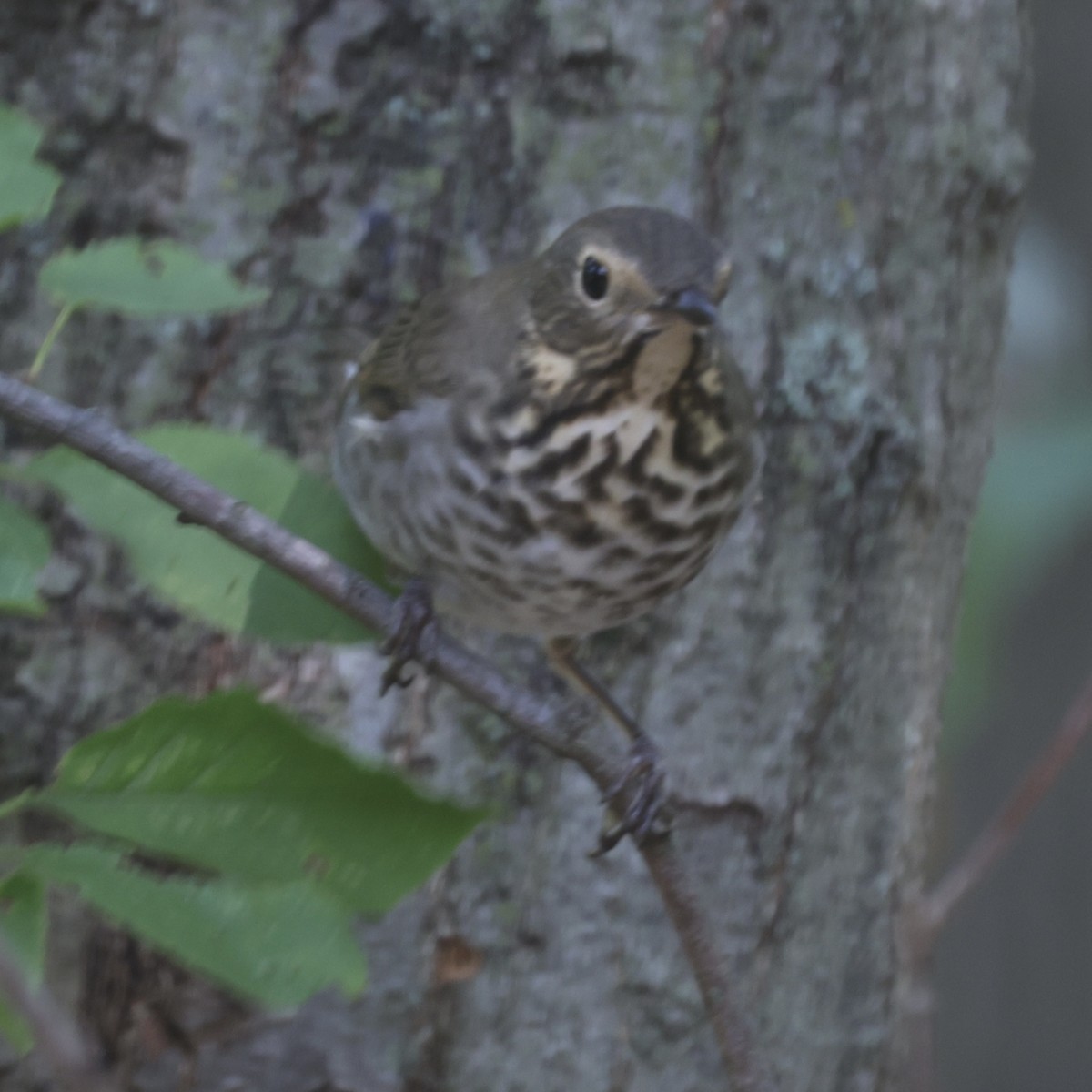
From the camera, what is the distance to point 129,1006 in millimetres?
2076

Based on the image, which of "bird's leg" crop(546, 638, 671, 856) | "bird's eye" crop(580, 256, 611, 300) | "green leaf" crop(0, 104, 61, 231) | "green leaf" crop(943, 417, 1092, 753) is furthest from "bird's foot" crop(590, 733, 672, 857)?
"green leaf" crop(943, 417, 1092, 753)

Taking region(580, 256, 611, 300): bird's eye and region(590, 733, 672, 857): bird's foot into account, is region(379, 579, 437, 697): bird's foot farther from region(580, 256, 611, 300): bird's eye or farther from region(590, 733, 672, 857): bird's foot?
region(580, 256, 611, 300): bird's eye

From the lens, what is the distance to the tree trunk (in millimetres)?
2145

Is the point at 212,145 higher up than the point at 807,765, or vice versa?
the point at 212,145

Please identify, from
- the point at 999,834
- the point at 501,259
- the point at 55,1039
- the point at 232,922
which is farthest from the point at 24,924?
the point at 501,259

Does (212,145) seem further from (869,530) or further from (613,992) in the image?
(613,992)

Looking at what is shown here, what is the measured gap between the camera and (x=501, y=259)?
222cm

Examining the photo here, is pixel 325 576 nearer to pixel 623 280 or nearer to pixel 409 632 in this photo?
pixel 409 632

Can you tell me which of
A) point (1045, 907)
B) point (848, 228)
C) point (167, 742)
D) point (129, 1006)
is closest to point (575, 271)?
point (848, 228)

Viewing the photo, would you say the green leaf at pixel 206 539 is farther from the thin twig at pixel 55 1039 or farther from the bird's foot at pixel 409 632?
the thin twig at pixel 55 1039

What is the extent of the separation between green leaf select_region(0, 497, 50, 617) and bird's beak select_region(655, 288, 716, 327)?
0.83 meters

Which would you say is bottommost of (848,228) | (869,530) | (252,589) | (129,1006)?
(129,1006)

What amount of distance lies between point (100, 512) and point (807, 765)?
1147 millimetres

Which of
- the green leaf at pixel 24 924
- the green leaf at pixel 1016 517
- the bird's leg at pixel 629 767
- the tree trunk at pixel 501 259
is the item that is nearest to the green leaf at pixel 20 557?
the green leaf at pixel 24 924
